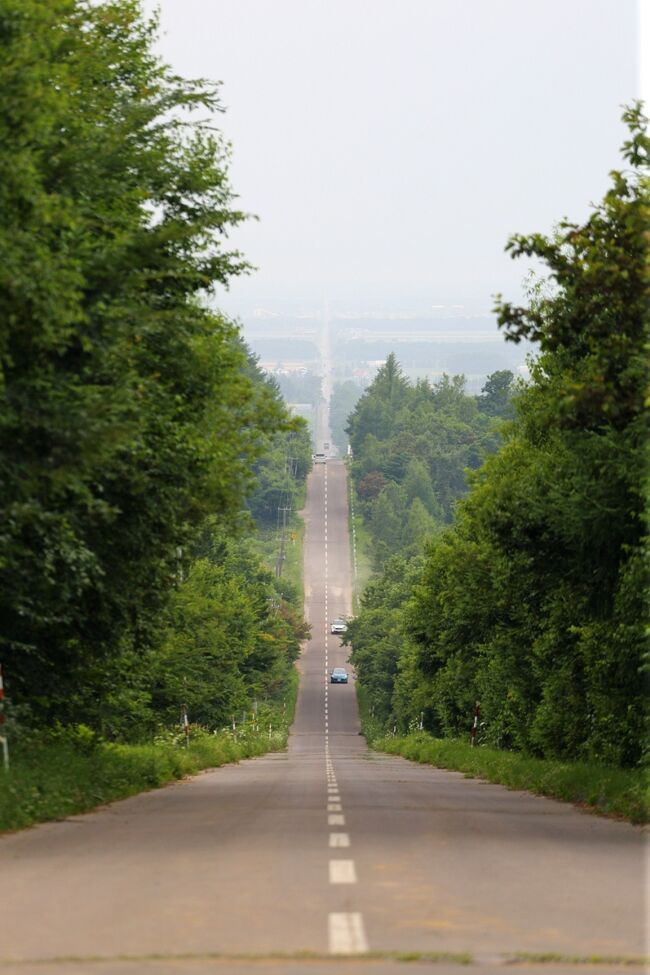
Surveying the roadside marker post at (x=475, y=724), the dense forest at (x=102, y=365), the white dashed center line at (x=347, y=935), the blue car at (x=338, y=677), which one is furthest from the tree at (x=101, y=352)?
the blue car at (x=338, y=677)

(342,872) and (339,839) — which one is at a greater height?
(342,872)

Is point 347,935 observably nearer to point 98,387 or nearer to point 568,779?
point 98,387

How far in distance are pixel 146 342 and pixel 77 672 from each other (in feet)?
23.4

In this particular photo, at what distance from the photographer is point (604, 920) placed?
391 inches

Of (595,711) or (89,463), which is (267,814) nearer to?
(89,463)

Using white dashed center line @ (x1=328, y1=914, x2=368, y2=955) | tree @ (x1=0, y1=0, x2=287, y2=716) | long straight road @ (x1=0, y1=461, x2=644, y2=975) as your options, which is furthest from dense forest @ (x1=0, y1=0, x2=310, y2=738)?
white dashed center line @ (x1=328, y1=914, x2=368, y2=955)

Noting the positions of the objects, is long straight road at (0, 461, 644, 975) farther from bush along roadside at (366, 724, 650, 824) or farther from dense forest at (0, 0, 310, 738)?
dense forest at (0, 0, 310, 738)

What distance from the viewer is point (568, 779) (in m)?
26.1

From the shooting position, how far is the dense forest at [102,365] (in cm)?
1672

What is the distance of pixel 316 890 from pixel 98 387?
776cm

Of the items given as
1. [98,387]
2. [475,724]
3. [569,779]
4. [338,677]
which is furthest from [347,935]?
[338,677]

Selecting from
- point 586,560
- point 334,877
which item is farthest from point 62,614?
point 334,877

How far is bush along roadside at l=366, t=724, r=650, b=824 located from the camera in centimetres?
2080

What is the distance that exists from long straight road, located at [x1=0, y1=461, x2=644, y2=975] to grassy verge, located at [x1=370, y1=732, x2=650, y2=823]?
73 centimetres
